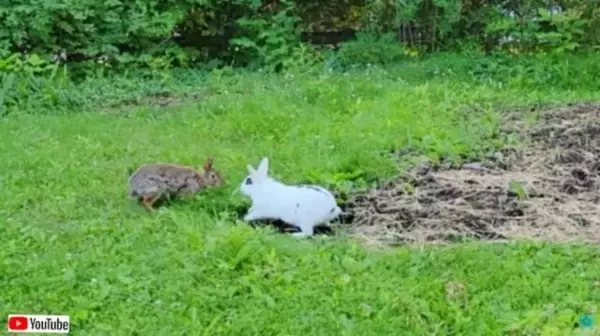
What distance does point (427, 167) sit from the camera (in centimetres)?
493

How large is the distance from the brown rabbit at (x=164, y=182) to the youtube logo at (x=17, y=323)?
1.16m

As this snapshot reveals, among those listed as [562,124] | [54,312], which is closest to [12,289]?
[54,312]

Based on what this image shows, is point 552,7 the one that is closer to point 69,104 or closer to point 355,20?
point 355,20

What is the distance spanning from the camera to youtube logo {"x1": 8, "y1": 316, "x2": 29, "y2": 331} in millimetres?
3127

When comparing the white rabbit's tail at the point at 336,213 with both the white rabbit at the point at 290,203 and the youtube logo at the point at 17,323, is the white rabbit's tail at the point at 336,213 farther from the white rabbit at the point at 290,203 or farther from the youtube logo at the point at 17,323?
the youtube logo at the point at 17,323

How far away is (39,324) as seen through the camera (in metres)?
3.15

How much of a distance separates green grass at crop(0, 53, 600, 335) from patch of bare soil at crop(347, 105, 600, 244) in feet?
0.65

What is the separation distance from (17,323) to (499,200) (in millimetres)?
2167

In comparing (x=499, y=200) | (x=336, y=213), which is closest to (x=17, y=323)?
(x=336, y=213)

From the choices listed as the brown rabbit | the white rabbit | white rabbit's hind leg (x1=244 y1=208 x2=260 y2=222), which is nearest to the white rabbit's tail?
the white rabbit

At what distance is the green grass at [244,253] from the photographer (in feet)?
10.3

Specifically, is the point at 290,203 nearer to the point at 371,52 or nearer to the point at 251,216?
the point at 251,216

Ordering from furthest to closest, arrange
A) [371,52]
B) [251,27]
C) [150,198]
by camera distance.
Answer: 1. [251,27]
2. [371,52]
3. [150,198]

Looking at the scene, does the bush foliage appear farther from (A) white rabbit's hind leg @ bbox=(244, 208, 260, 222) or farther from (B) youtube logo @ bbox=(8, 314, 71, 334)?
(B) youtube logo @ bbox=(8, 314, 71, 334)
